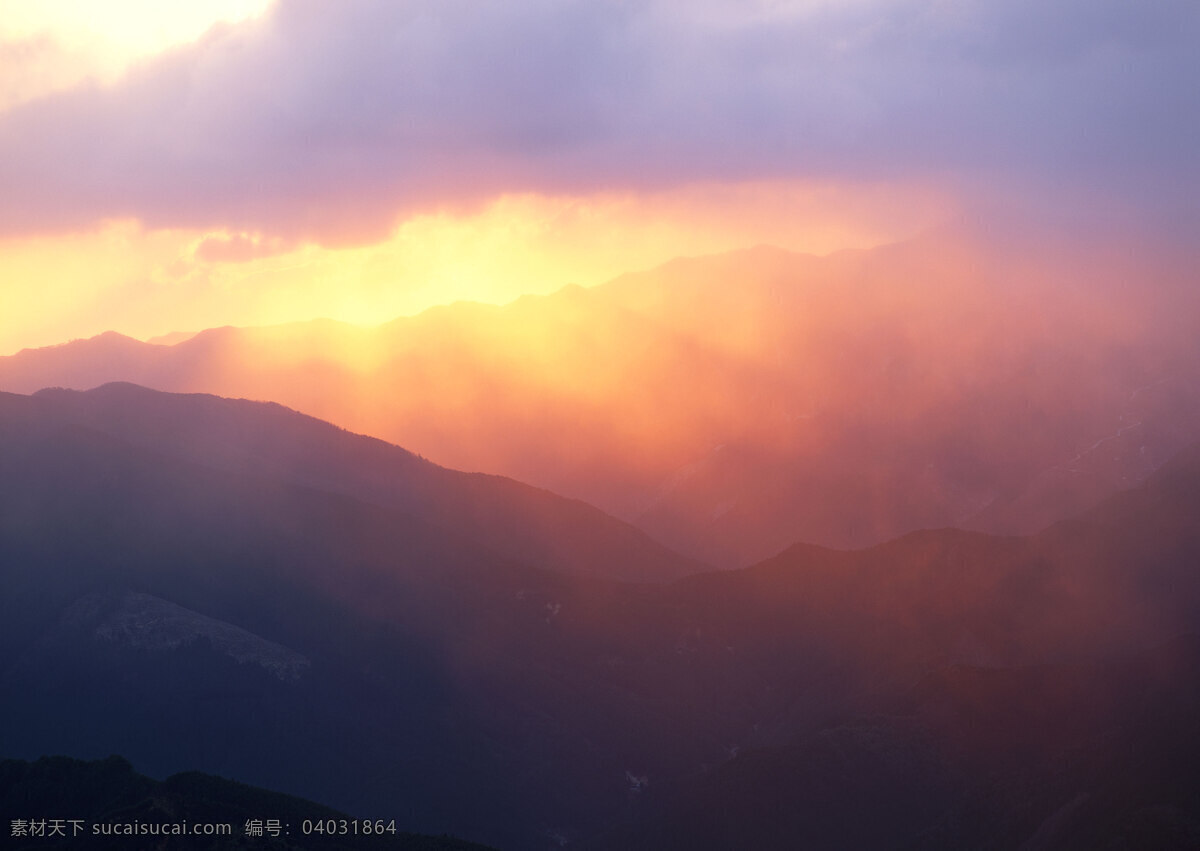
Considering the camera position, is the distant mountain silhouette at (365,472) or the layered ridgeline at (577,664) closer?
the layered ridgeline at (577,664)

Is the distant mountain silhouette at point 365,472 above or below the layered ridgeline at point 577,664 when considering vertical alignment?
above

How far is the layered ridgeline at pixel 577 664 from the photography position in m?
69.9

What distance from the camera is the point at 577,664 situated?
96562 millimetres

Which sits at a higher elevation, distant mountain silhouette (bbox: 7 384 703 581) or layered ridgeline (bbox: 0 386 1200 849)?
distant mountain silhouette (bbox: 7 384 703 581)

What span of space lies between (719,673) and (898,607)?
57.9 feet

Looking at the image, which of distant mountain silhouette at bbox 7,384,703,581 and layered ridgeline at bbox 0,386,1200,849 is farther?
distant mountain silhouette at bbox 7,384,703,581

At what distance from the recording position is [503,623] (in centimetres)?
10006

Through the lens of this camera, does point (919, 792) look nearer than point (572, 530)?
Yes

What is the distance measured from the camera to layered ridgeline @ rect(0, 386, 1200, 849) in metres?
69.9

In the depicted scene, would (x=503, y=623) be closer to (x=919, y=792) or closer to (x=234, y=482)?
(x=234, y=482)

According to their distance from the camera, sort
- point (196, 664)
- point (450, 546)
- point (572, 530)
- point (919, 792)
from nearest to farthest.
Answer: point (919, 792) < point (196, 664) < point (450, 546) < point (572, 530)

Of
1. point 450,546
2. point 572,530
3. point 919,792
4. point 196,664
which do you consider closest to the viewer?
point 919,792

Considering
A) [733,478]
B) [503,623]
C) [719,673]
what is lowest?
[719,673]

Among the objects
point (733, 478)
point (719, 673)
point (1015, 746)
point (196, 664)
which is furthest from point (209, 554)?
point (733, 478)
